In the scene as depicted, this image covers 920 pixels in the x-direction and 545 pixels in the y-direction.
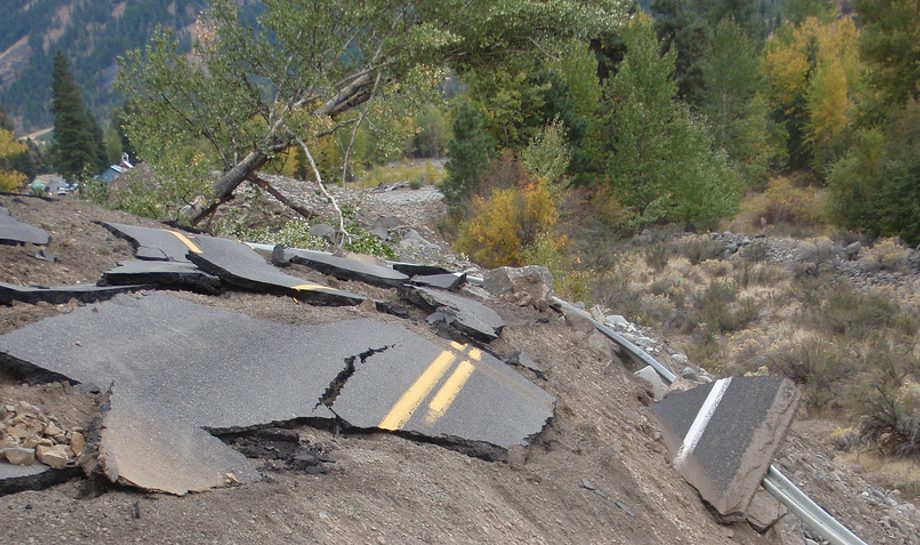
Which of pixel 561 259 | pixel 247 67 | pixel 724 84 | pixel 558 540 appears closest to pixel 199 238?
pixel 558 540

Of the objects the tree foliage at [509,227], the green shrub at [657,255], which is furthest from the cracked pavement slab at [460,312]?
the green shrub at [657,255]

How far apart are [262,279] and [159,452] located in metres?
2.70

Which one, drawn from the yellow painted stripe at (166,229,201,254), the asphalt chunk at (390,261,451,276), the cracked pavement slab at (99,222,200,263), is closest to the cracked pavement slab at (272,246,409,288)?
the asphalt chunk at (390,261,451,276)

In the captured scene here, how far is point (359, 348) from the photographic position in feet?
14.9

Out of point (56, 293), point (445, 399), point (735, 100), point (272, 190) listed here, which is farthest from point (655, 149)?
point (56, 293)

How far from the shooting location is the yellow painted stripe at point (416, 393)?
3768mm

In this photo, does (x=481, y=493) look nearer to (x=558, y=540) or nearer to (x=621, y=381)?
(x=558, y=540)

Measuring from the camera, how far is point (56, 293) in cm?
433

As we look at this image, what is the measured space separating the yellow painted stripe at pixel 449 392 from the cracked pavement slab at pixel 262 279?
1.27 metres

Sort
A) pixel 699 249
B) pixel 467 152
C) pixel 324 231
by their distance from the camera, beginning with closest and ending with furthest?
pixel 324 231 → pixel 467 152 → pixel 699 249

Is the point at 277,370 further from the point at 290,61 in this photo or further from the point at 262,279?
the point at 290,61

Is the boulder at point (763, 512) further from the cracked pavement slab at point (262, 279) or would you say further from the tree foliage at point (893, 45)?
the tree foliage at point (893, 45)

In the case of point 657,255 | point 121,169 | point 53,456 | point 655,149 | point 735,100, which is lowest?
point 657,255

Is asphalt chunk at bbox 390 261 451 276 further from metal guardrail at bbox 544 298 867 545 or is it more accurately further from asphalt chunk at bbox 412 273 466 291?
metal guardrail at bbox 544 298 867 545
